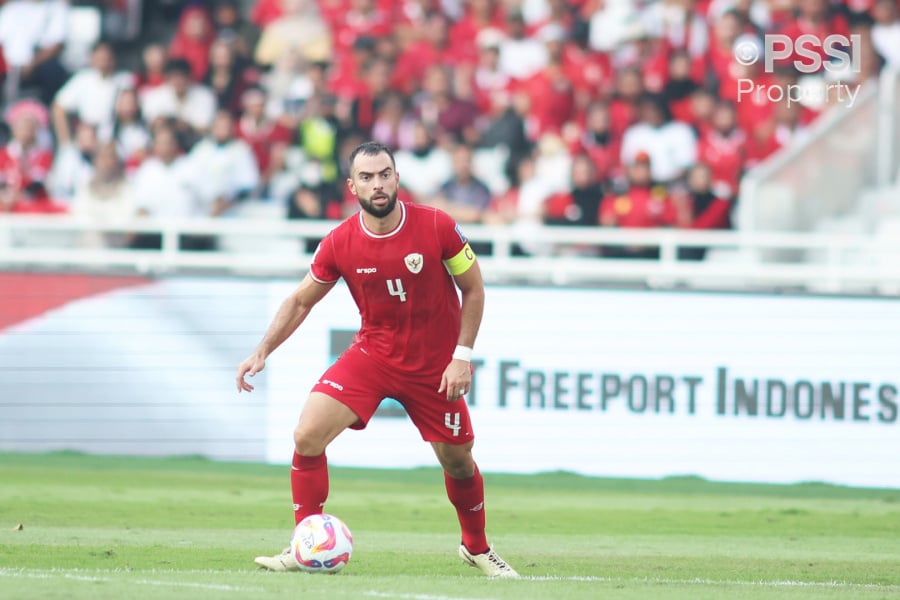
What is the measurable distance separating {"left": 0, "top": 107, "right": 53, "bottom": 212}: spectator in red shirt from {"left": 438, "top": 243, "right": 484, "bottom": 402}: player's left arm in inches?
374

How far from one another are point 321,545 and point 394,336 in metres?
1.30

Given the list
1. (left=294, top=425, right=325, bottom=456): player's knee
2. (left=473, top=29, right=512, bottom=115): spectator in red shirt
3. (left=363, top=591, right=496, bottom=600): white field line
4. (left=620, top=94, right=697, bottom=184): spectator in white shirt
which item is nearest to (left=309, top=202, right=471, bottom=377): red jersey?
(left=294, top=425, right=325, bottom=456): player's knee

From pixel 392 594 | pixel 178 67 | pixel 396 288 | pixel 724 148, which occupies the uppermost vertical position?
pixel 178 67

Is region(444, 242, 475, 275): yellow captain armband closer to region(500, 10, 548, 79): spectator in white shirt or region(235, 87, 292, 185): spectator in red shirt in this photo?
region(235, 87, 292, 185): spectator in red shirt

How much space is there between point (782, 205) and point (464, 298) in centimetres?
864

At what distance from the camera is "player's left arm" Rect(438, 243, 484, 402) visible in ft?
27.5

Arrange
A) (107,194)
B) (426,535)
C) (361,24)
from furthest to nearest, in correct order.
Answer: (361,24) → (107,194) → (426,535)

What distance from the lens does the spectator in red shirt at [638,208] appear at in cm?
1612

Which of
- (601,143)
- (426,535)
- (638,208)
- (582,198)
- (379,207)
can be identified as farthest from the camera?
(601,143)

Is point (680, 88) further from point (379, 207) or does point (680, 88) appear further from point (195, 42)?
point (379, 207)

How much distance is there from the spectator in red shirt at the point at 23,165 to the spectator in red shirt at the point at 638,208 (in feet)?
20.6

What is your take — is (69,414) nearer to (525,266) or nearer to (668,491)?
(525,266)

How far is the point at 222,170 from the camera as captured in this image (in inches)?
674

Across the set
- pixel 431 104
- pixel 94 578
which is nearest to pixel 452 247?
pixel 94 578
